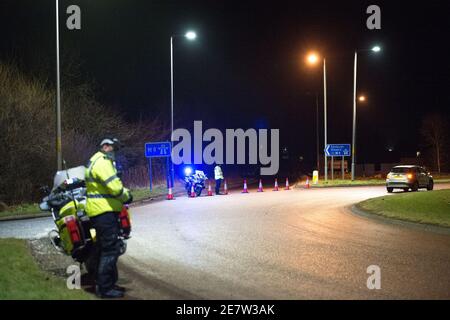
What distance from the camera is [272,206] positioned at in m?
20.4

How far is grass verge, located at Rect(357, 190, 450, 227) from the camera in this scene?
14.8 metres

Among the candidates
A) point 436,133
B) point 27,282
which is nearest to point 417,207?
point 27,282

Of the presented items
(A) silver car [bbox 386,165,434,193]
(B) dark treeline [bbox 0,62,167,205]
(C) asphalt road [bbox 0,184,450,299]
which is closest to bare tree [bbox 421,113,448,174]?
(A) silver car [bbox 386,165,434,193]

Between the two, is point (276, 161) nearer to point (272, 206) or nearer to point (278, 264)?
point (272, 206)

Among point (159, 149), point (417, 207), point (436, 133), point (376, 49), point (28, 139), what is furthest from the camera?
point (436, 133)

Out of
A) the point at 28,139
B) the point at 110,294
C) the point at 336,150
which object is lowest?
the point at 110,294

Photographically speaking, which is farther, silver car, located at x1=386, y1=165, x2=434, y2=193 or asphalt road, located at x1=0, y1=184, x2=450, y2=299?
silver car, located at x1=386, y1=165, x2=434, y2=193

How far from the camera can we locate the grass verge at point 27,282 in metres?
6.60

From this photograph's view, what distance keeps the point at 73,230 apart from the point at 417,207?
13.0m

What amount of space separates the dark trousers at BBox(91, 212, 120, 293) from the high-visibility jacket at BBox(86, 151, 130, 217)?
4.0 inches

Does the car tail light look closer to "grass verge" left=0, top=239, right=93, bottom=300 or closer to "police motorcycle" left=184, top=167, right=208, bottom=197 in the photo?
"grass verge" left=0, top=239, right=93, bottom=300

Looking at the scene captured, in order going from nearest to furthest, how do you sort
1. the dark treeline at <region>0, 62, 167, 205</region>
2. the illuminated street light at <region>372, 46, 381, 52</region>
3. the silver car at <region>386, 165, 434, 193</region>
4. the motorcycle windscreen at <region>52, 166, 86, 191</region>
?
the motorcycle windscreen at <region>52, 166, 86, 191</region> < the dark treeline at <region>0, 62, 167, 205</region> < the silver car at <region>386, 165, 434, 193</region> < the illuminated street light at <region>372, 46, 381, 52</region>

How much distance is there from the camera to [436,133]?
196ft

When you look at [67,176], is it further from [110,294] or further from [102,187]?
[110,294]
